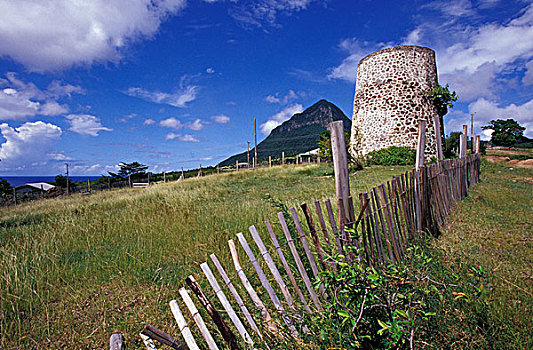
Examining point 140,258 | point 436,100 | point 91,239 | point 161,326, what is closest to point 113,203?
point 91,239

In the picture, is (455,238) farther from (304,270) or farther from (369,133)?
(369,133)

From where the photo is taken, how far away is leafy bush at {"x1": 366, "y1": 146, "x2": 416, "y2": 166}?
16.5m

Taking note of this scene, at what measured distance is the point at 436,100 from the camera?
17.5 meters

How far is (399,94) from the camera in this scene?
56.2ft

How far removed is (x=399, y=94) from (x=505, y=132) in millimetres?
61767

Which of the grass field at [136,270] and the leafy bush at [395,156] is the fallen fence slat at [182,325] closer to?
the grass field at [136,270]

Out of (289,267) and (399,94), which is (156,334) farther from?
(399,94)

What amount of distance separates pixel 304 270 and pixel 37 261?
4.07 metres

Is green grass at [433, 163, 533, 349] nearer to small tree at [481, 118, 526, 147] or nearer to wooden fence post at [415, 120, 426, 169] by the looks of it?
wooden fence post at [415, 120, 426, 169]

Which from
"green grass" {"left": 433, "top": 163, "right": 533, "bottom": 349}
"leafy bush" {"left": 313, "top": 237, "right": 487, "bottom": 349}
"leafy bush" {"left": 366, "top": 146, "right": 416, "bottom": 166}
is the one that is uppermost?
"leafy bush" {"left": 366, "top": 146, "right": 416, "bottom": 166}

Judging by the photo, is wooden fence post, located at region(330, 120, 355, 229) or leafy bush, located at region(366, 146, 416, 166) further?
leafy bush, located at region(366, 146, 416, 166)

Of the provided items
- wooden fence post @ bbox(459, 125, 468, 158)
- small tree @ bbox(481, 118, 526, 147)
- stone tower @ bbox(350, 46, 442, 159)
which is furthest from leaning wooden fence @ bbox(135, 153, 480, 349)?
small tree @ bbox(481, 118, 526, 147)

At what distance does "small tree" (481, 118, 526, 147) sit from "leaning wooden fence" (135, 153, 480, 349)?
72.7 metres

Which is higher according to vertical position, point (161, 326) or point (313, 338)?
point (313, 338)
